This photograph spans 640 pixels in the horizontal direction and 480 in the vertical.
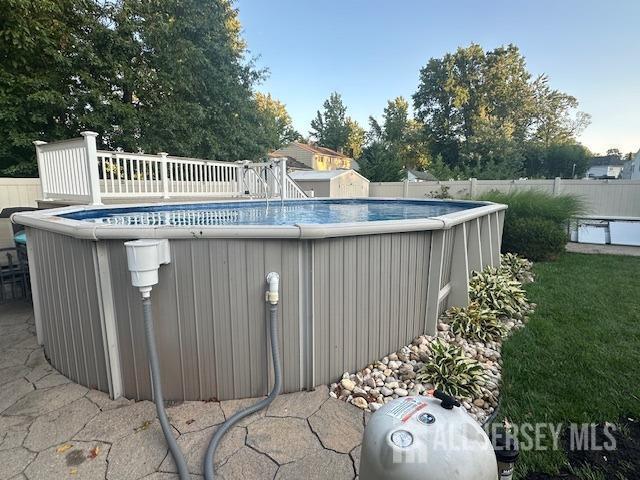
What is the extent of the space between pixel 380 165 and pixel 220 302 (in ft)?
64.2

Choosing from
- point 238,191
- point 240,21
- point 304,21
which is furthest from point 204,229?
point 240,21

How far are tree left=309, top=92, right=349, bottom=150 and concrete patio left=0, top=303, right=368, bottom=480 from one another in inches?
1555

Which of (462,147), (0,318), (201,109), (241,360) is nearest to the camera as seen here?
(241,360)

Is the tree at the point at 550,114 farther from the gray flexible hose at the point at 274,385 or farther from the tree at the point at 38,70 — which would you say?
the gray flexible hose at the point at 274,385

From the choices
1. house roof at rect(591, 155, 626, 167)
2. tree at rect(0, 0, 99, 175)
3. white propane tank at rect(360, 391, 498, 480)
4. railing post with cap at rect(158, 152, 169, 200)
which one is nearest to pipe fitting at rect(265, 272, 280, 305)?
white propane tank at rect(360, 391, 498, 480)

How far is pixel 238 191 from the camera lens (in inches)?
337

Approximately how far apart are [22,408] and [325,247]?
2242mm

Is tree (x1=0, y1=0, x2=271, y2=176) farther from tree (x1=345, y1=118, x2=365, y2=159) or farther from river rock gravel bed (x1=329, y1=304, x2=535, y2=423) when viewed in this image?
tree (x1=345, y1=118, x2=365, y2=159)

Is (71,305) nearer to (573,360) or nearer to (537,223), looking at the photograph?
(573,360)

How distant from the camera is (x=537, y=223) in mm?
6363

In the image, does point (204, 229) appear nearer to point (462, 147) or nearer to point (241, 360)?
point (241, 360)

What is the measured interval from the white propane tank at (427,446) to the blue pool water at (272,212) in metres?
2.86

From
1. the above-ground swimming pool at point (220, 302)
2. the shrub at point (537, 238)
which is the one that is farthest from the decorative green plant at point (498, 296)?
the shrub at point (537, 238)

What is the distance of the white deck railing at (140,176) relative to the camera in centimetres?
525
